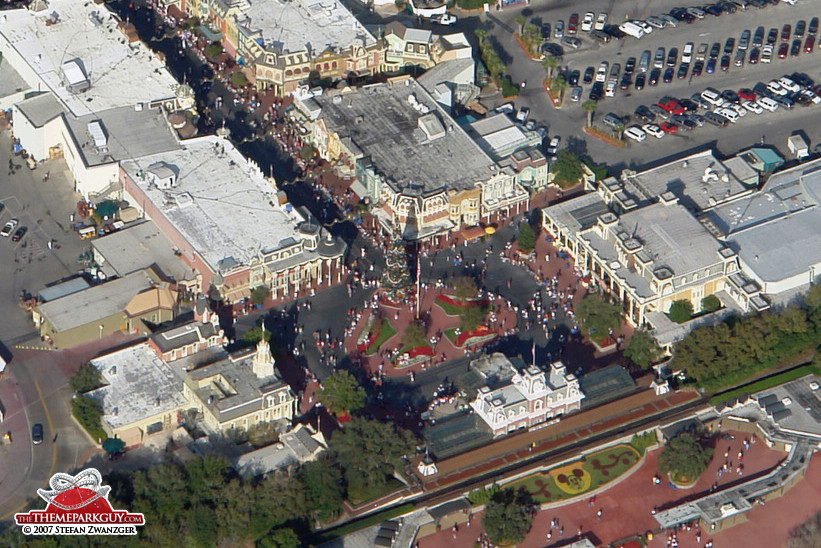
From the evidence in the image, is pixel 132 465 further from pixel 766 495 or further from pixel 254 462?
pixel 766 495

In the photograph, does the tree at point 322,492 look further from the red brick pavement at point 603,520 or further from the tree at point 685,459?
the tree at point 685,459

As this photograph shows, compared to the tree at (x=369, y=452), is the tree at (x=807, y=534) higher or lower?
lower

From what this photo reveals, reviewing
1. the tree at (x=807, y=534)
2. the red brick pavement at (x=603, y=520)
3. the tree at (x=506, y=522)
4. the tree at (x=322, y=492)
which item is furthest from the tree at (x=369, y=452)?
the tree at (x=807, y=534)

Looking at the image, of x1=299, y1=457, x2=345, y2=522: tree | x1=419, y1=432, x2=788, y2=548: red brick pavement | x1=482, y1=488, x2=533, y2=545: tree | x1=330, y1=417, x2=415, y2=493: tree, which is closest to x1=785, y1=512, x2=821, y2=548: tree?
x1=419, y1=432, x2=788, y2=548: red brick pavement

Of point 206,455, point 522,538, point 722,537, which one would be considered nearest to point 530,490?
point 522,538

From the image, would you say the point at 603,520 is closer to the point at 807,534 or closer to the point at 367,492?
the point at 807,534

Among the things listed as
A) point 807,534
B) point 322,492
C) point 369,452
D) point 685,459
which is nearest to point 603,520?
point 685,459
